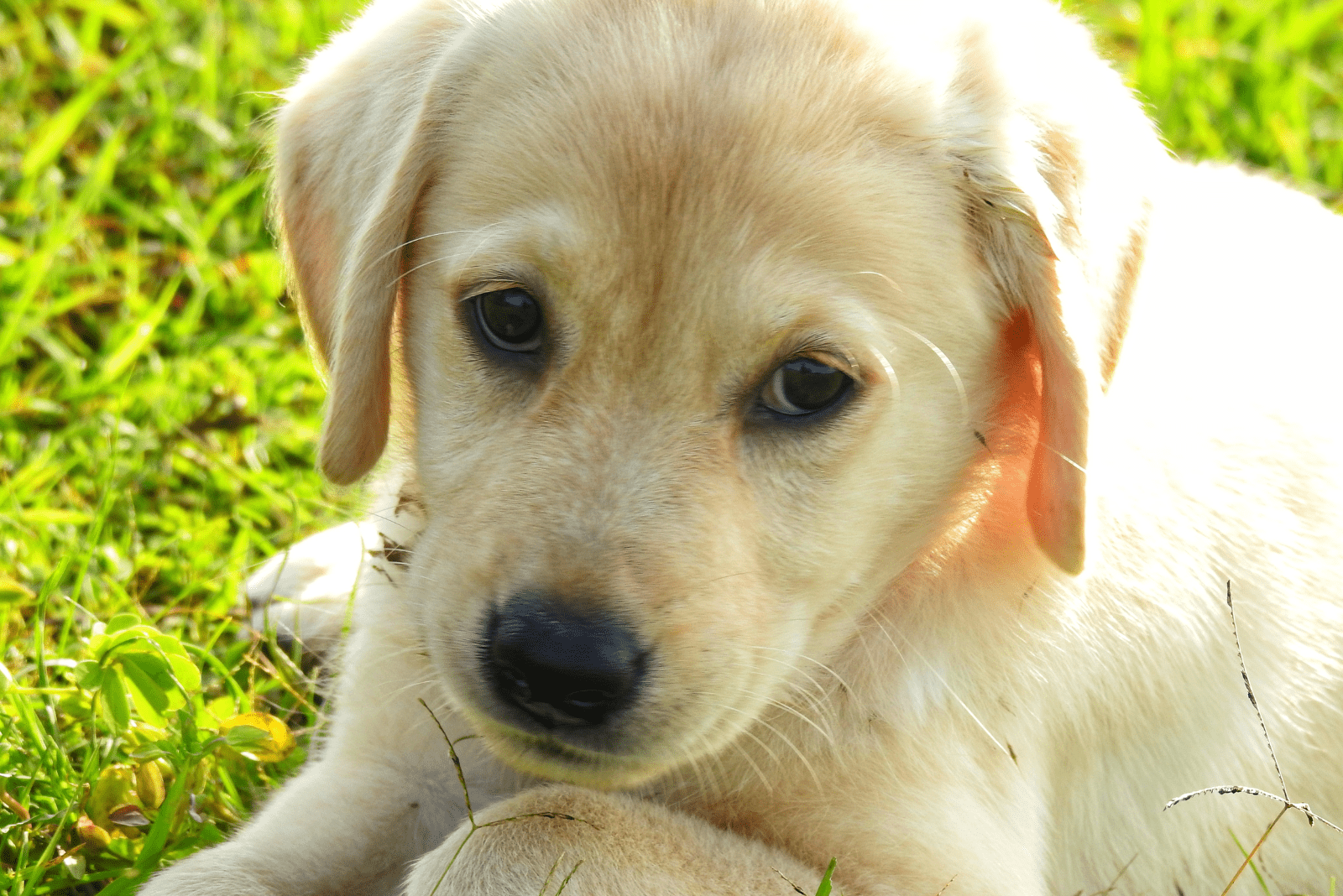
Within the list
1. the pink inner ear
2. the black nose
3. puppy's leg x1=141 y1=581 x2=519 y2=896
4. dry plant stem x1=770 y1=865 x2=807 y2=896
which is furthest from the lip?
the pink inner ear

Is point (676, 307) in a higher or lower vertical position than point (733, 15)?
lower

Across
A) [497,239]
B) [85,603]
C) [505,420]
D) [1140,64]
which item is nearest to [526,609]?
[505,420]

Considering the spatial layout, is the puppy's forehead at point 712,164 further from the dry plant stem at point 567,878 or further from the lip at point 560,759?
the dry plant stem at point 567,878

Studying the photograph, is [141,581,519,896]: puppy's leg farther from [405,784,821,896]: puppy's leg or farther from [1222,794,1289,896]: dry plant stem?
[1222,794,1289,896]: dry plant stem

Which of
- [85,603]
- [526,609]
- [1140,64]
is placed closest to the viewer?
[526,609]

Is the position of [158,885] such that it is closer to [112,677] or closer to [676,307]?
[112,677]

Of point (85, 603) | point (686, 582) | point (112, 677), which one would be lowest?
point (85, 603)

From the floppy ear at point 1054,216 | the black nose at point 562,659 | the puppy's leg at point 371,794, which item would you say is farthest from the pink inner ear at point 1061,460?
the puppy's leg at point 371,794

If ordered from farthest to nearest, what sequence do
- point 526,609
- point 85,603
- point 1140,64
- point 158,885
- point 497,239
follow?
point 1140,64 → point 85,603 → point 158,885 → point 497,239 → point 526,609
